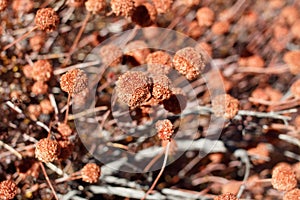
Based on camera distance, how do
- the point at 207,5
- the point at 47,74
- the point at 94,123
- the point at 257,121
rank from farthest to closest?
the point at 207,5 → the point at 257,121 → the point at 94,123 → the point at 47,74

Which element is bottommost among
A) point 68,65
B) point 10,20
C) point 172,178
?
point 172,178

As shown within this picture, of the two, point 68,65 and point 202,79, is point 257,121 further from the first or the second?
point 68,65

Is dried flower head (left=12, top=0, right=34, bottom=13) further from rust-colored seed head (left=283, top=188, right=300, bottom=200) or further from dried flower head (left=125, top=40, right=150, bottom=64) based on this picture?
rust-colored seed head (left=283, top=188, right=300, bottom=200)

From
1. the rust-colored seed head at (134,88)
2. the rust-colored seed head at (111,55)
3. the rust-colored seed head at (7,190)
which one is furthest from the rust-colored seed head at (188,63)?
the rust-colored seed head at (7,190)

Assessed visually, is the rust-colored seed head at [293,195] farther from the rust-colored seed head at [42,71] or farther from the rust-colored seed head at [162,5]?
the rust-colored seed head at [42,71]

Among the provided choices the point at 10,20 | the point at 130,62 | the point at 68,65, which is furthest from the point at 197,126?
the point at 10,20

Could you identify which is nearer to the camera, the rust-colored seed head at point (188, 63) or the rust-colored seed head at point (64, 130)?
the rust-colored seed head at point (188, 63)
